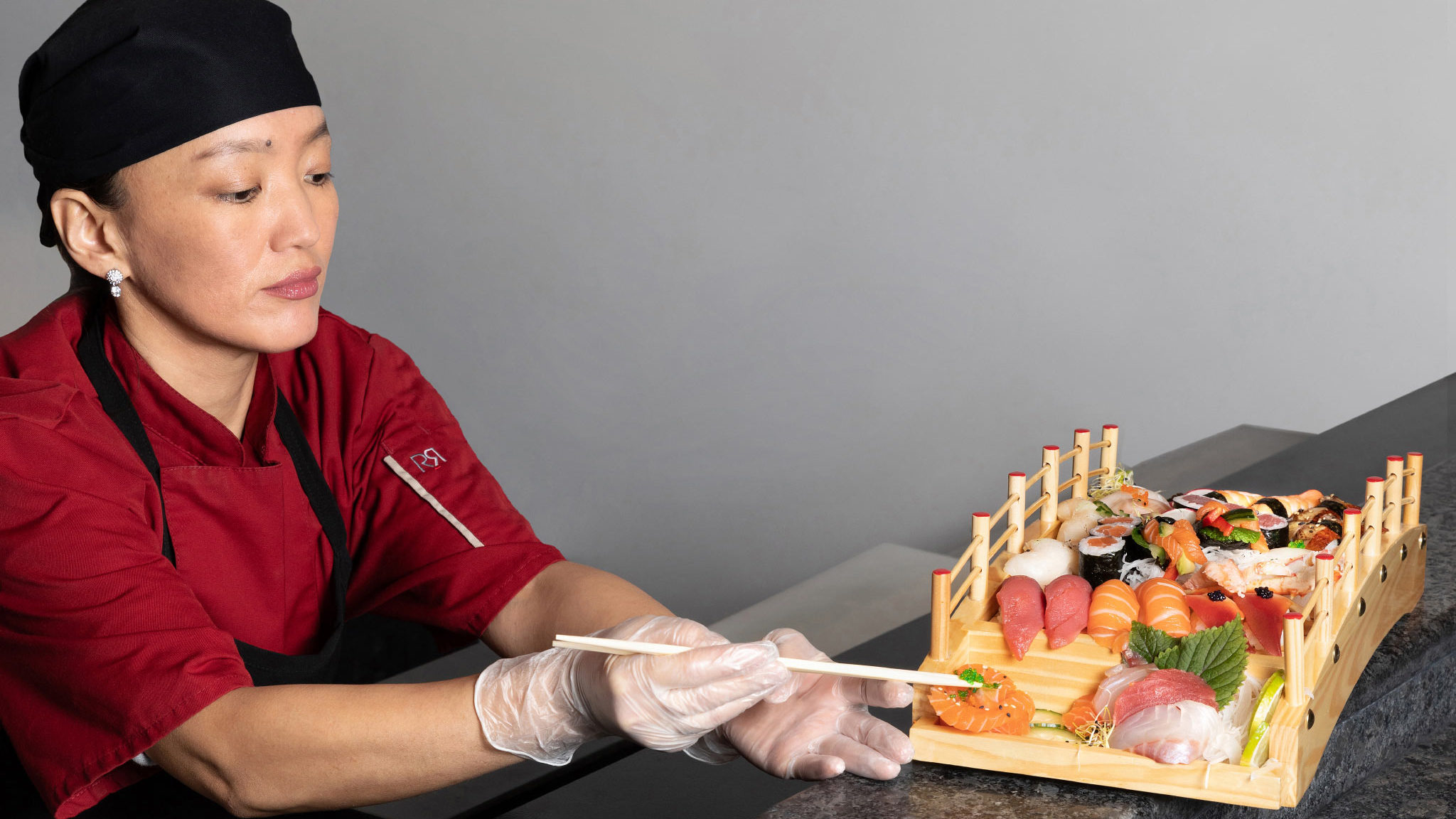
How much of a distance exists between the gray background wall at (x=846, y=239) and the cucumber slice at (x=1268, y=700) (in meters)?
2.79

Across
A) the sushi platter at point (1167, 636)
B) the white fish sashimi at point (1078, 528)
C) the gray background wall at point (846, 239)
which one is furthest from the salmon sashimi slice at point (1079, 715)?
the gray background wall at point (846, 239)

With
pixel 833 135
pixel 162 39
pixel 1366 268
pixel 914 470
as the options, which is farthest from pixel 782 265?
pixel 162 39

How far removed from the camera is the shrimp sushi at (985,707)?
1.11 meters

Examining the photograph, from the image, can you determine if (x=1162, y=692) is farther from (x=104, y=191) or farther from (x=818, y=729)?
(x=104, y=191)

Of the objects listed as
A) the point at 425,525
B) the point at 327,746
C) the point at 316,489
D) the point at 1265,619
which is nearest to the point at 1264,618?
the point at 1265,619

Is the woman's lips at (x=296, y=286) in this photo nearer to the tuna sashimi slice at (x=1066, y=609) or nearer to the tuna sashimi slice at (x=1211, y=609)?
the tuna sashimi slice at (x=1066, y=609)

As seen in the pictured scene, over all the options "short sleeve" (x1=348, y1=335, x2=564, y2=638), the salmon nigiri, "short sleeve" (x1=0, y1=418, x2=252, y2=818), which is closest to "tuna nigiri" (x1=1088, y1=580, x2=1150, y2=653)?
the salmon nigiri

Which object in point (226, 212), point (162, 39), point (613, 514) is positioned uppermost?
point (162, 39)

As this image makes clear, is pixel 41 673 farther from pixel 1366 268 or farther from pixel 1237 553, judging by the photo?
pixel 1366 268

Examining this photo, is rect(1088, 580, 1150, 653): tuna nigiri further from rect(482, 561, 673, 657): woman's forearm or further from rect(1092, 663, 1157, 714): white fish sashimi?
rect(482, 561, 673, 657): woman's forearm

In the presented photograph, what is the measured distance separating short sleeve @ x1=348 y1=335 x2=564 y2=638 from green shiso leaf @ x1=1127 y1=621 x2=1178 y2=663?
76 centimetres

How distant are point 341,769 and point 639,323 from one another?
12.3ft

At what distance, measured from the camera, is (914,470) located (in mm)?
4473

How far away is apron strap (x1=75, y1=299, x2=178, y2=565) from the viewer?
1383 mm
